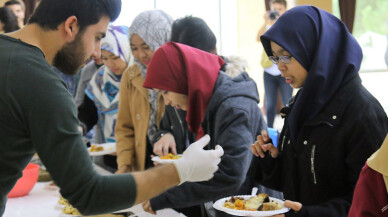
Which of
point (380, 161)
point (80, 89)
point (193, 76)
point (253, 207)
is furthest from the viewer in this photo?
point (80, 89)

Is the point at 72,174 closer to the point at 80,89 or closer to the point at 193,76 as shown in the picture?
the point at 193,76

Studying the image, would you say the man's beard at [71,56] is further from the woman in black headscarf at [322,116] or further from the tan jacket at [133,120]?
the tan jacket at [133,120]

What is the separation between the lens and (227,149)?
168 centimetres

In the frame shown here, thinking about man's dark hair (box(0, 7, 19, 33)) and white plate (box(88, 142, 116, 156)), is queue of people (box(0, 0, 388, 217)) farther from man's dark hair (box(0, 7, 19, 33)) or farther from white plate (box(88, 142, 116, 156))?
man's dark hair (box(0, 7, 19, 33))

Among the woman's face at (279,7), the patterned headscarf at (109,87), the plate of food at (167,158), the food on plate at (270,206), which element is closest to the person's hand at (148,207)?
the plate of food at (167,158)

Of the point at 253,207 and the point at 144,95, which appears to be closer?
the point at 253,207

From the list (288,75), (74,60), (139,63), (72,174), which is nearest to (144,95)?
(139,63)

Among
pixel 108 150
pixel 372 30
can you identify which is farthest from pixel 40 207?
pixel 372 30

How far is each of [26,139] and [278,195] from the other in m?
1.10

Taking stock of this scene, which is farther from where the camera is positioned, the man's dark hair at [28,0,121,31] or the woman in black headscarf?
the woman in black headscarf

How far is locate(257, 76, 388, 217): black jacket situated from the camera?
131 centimetres

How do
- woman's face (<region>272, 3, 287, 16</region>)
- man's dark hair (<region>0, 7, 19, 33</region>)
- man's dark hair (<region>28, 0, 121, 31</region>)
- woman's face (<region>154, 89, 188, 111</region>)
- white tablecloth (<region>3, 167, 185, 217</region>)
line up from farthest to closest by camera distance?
woman's face (<region>272, 3, 287, 16</region>) < man's dark hair (<region>0, 7, 19, 33</region>) < woman's face (<region>154, 89, 188, 111</region>) < white tablecloth (<region>3, 167, 185, 217</region>) < man's dark hair (<region>28, 0, 121, 31</region>)

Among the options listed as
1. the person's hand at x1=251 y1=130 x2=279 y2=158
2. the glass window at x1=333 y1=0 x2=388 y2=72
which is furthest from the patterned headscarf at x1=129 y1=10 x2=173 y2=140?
the glass window at x1=333 y1=0 x2=388 y2=72

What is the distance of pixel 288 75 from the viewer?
4.92ft
